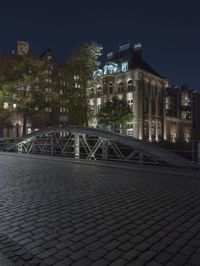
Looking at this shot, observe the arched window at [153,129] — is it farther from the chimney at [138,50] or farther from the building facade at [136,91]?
the chimney at [138,50]

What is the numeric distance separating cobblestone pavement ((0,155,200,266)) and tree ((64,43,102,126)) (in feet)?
84.2

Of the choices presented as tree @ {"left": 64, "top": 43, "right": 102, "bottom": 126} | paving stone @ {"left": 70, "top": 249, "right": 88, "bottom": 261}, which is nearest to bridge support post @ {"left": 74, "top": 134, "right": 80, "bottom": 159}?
tree @ {"left": 64, "top": 43, "right": 102, "bottom": 126}

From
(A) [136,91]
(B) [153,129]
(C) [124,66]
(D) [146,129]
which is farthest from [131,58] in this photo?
(B) [153,129]

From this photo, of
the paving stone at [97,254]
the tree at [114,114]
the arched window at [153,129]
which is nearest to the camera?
the paving stone at [97,254]

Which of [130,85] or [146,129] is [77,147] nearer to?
[146,129]

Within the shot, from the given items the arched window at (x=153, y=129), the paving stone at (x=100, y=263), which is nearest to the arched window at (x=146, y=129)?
the arched window at (x=153, y=129)

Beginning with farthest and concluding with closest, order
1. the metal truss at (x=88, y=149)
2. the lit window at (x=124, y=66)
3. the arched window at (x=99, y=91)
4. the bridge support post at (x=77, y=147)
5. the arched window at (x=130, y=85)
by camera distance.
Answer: the arched window at (x=99, y=91) → the lit window at (x=124, y=66) → the arched window at (x=130, y=85) → the bridge support post at (x=77, y=147) → the metal truss at (x=88, y=149)

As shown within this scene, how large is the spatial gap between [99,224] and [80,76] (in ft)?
104

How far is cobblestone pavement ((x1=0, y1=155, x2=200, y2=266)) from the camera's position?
13.9 feet

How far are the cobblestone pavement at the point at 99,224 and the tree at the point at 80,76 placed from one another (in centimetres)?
2567

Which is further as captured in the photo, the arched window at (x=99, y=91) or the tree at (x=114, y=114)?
A: the arched window at (x=99, y=91)

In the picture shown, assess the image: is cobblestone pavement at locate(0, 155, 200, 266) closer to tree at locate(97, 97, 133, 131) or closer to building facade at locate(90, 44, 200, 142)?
tree at locate(97, 97, 133, 131)

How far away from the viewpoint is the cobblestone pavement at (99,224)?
423 cm

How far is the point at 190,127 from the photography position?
81.1 meters
